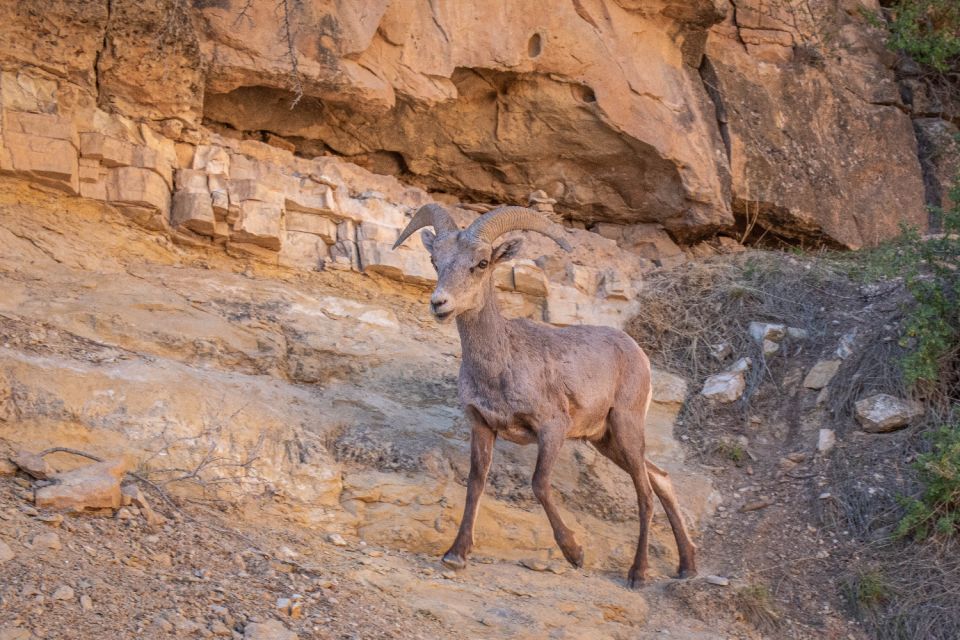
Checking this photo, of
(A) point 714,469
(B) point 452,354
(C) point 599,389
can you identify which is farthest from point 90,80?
(A) point 714,469

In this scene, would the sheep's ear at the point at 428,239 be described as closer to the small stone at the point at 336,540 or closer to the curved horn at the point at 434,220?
the curved horn at the point at 434,220

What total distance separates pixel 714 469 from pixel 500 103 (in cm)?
444

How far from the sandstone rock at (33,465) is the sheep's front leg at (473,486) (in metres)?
2.30

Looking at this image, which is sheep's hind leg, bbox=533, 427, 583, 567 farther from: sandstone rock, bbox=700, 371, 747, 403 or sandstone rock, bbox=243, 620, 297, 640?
sandstone rock, bbox=700, 371, 747, 403

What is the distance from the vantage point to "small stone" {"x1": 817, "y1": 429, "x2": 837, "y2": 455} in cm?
838

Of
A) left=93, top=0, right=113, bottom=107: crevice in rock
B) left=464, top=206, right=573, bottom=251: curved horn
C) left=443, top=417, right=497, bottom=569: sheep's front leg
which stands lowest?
left=443, top=417, right=497, bottom=569: sheep's front leg

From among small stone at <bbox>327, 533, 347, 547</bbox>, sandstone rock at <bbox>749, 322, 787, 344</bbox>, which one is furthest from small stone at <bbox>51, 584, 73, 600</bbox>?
sandstone rock at <bbox>749, 322, 787, 344</bbox>

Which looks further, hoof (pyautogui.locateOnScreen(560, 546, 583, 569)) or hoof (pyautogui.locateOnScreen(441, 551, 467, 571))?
hoof (pyautogui.locateOnScreen(560, 546, 583, 569))

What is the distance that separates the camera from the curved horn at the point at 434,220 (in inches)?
283

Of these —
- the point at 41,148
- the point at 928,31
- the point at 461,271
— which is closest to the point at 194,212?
the point at 41,148

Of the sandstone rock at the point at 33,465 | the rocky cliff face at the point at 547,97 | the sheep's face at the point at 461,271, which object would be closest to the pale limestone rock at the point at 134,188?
the rocky cliff face at the point at 547,97

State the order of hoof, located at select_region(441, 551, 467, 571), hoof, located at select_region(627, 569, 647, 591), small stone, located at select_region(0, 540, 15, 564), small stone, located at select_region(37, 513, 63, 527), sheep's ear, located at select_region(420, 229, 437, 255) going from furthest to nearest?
sheep's ear, located at select_region(420, 229, 437, 255)
hoof, located at select_region(627, 569, 647, 591)
hoof, located at select_region(441, 551, 467, 571)
small stone, located at select_region(37, 513, 63, 527)
small stone, located at select_region(0, 540, 15, 564)

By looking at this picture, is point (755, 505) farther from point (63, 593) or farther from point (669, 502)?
point (63, 593)

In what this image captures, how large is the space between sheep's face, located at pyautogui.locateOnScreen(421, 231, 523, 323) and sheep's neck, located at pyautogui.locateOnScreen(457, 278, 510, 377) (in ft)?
0.24
